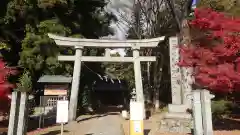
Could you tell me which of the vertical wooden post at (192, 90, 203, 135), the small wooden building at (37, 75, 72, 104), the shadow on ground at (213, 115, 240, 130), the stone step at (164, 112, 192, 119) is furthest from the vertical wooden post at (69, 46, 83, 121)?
the vertical wooden post at (192, 90, 203, 135)

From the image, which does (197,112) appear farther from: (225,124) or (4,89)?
(4,89)

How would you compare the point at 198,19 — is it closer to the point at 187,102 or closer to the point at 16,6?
the point at 187,102

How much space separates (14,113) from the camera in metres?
10.0

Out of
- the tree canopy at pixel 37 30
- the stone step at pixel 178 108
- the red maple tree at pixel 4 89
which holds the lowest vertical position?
the stone step at pixel 178 108

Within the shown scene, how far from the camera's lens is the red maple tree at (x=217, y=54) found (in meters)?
11.1

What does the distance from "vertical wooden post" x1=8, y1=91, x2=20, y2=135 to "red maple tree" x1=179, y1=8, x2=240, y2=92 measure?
693cm

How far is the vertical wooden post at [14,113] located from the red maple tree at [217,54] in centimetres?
693

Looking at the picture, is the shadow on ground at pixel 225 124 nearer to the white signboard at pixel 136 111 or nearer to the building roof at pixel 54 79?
the white signboard at pixel 136 111

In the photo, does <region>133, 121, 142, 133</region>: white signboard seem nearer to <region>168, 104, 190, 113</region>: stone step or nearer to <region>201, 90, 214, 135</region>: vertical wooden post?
<region>201, 90, 214, 135</region>: vertical wooden post

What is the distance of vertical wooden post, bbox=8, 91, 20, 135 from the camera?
9.91 metres

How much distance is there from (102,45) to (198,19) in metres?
7.83

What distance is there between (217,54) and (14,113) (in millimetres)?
8101

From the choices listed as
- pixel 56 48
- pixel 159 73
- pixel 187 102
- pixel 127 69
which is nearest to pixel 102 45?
pixel 56 48

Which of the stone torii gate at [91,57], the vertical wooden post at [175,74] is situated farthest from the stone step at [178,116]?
the stone torii gate at [91,57]
